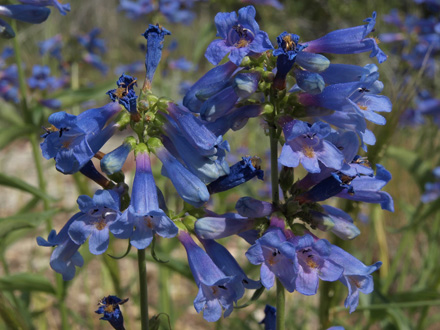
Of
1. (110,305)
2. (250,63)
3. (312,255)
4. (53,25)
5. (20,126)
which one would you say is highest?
(53,25)

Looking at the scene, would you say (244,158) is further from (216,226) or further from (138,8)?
(138,8)

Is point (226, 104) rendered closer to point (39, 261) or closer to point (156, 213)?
point (156, 213)

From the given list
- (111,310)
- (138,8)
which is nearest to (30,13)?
(111,310)

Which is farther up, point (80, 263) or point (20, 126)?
point (20, 126)

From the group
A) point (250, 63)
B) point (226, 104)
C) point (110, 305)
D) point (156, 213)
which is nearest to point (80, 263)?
point (110, 305)

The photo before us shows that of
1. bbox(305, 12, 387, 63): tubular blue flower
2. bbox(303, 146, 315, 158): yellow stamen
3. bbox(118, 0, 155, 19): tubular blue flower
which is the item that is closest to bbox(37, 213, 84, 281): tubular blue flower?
bbox(303, 146, 315, 158): yellow stamen

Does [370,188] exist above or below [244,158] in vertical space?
below
